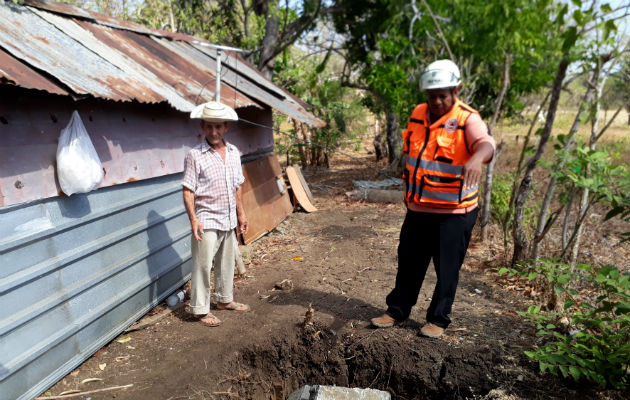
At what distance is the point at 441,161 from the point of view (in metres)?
3.23

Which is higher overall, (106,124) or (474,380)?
(106,124)

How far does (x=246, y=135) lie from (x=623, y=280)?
226 inches

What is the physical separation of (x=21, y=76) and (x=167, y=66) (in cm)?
281

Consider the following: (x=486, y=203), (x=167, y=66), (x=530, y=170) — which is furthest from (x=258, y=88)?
(x=530, y=170)

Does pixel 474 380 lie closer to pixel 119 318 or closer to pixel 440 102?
pixel 440 102

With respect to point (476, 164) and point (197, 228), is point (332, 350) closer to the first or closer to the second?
point (197, 228)

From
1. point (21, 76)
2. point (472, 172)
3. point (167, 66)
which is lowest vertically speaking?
point (472, 172)

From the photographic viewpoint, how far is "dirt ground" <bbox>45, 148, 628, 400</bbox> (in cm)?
338

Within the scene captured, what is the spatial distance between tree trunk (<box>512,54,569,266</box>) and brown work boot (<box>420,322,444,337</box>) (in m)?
2.17

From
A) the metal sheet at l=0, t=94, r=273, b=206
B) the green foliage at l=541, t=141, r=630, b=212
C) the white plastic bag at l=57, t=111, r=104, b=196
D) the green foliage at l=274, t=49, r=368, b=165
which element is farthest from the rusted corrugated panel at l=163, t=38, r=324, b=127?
the green foliage at l=274, t=49, r=368, b=165

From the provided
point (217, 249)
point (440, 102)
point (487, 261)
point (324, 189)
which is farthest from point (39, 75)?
point (324, 189)

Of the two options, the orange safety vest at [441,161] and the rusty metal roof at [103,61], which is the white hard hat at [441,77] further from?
the rusty metal roof at [103,61]

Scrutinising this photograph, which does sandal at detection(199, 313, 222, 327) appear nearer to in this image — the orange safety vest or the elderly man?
the elderly man

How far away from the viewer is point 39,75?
9.93 feet
